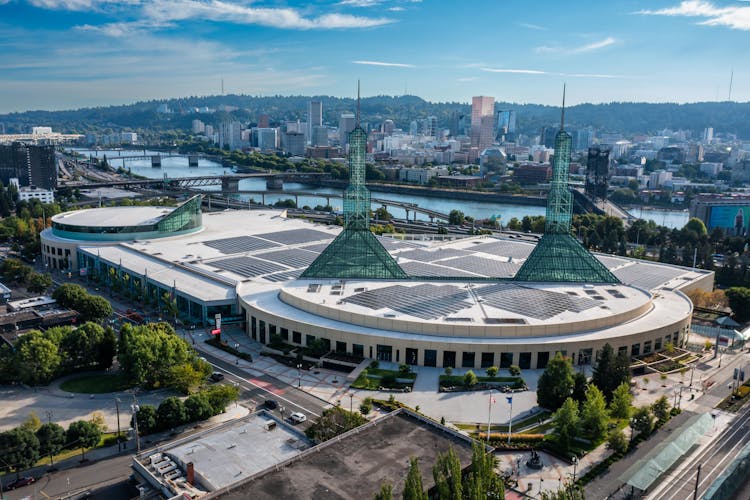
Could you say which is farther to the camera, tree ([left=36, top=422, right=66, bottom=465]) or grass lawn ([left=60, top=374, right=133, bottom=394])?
grass lawn ([left=60, top=374, right=133, bottom=394])

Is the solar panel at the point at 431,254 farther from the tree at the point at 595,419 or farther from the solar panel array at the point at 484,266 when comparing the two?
the tree at the point at 595,419

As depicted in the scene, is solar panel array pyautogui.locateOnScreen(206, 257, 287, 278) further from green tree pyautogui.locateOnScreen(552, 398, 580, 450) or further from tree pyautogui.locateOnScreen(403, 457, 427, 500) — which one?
tree pyautogui.locateOnScreen(403, 457, 427, 500)

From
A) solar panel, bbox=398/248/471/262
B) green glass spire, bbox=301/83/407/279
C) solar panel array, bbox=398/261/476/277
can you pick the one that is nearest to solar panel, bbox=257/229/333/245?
solar panel, bbox=398/248/471/262

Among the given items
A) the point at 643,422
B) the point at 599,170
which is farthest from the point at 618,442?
the point at 599,170

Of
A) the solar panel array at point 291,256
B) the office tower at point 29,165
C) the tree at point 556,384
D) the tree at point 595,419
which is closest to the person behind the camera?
the tree at point 595,419

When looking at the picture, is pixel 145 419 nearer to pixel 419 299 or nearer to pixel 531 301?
pixel 419 299

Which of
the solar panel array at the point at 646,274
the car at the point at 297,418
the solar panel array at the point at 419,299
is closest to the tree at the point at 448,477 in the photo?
the car at the point at 297,418
